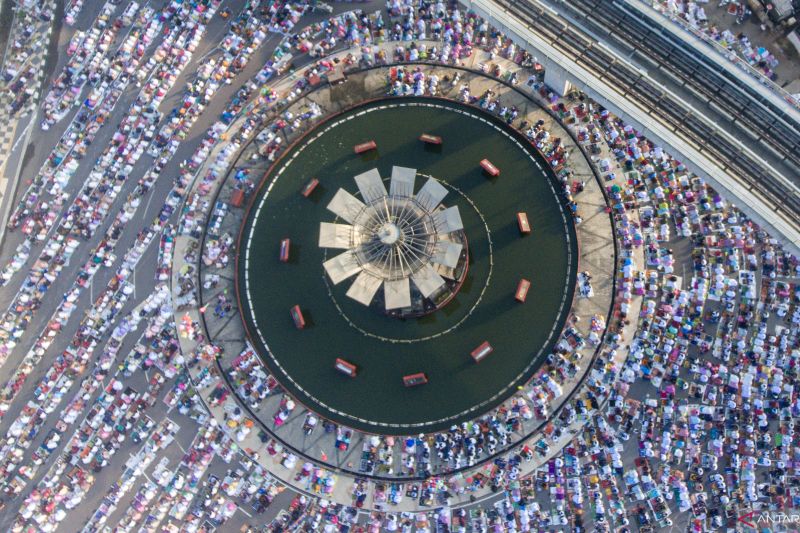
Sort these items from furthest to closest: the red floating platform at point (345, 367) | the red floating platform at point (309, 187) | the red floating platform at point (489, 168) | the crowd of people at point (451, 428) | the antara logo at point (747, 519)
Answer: the red floating platform at point (309, 187)
the red floating platform at point (489, 168)
the red floating platform at point (345, 367)
the crowd of people at point (451, 428)
the antara logo at point (747, 519)

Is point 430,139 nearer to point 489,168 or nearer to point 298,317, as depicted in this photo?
point 489,168

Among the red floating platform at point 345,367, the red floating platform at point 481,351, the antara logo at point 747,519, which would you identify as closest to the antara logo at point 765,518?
the antara logo at point 747,519

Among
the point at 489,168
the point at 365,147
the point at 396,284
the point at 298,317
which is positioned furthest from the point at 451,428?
the point at 365,147

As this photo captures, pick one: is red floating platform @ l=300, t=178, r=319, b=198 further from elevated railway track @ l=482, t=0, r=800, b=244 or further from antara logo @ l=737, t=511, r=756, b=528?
antara logo @ l=737, t=511, r=756, b=528

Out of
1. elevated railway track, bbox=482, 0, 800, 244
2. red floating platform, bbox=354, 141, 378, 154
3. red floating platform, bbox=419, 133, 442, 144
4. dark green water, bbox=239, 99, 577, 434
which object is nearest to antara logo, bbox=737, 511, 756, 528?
dark green water, bbox=239, 99, 577, 434

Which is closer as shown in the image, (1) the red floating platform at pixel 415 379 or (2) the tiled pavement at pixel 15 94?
(1) the red floating platform at pixel 415 379

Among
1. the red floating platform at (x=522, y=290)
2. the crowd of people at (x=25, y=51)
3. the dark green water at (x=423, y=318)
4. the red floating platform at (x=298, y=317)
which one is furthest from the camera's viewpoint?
the crowd of people at (x=25, y=51)

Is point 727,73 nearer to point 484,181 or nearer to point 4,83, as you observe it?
point 484,181

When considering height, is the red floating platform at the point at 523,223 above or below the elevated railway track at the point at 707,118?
below

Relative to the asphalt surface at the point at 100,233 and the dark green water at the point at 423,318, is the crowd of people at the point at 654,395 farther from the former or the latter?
the asphalt surface at the point at 100,233
